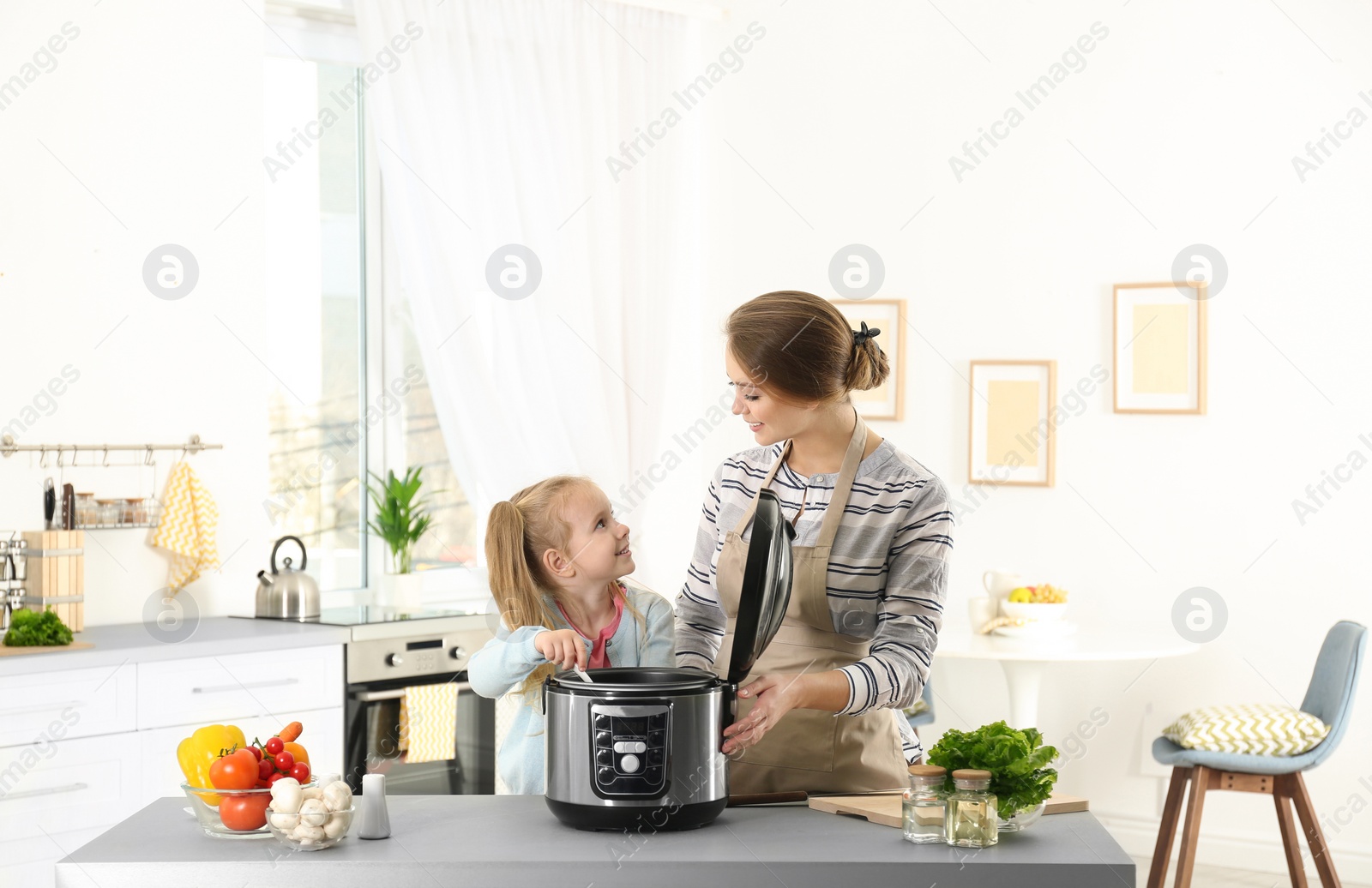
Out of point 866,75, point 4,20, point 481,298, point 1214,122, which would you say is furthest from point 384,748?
point 1214,122

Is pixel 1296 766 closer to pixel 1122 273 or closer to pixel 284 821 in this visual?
pixel 1122 273

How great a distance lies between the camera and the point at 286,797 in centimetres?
157

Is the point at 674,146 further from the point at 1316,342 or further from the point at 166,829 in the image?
the point at 166,829

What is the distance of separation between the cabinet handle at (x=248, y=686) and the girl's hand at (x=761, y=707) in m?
1.96

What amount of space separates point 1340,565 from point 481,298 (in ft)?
9.05

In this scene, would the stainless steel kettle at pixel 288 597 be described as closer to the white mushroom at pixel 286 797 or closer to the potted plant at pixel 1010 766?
the white mushroom at pixel 286 797

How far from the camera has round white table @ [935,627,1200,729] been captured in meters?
3.76

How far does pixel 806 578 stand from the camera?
2072mm

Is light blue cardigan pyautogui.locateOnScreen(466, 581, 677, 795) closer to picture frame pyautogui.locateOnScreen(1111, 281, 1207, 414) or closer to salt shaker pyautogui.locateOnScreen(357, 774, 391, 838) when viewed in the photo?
salt shaker pyautogui.locateOnScreen(357, 774, 391, 838)

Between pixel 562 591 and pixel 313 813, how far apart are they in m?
0.59

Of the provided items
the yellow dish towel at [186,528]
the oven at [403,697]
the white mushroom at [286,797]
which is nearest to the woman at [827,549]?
the white mushroom at [286,797]

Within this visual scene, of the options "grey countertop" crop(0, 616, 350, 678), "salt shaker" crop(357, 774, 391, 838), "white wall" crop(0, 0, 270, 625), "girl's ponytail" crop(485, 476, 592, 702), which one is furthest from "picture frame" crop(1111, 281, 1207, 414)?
"salt shaker" crop(357, 774, 391, 838)

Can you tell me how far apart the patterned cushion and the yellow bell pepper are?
277 cm

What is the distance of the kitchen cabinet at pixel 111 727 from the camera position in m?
2.94
